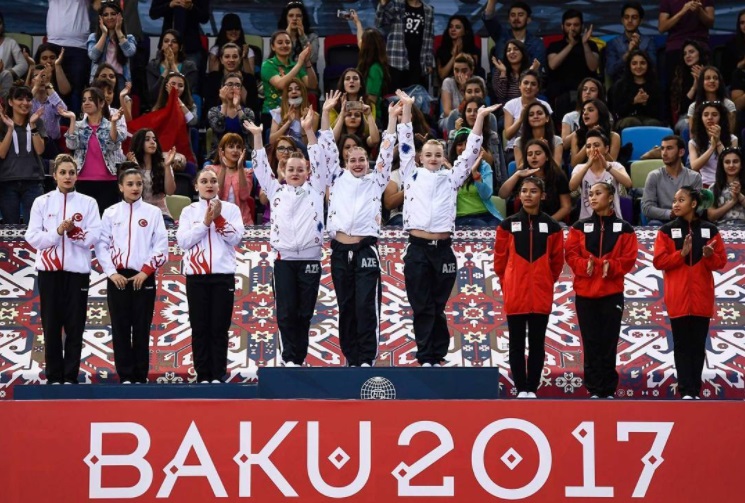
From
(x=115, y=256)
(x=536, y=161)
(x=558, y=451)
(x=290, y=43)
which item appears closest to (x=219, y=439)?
(x=558, y=451)

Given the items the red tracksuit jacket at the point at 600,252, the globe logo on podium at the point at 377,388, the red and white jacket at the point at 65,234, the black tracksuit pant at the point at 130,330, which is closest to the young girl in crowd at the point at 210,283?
the black tracksuit pant at the point at 130,330

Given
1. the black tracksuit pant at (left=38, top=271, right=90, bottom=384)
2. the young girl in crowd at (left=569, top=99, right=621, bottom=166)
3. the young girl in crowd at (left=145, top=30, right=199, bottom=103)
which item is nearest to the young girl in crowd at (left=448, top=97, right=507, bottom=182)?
the young girl in crowd at (left=569, top=99, right=621, bottom=166)

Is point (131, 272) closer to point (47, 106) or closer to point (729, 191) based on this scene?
point (47, 106)

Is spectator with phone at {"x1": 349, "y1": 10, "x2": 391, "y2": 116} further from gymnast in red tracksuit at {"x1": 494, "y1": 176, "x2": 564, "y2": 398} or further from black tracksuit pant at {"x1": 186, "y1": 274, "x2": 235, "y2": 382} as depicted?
black tracksuit pant at {"x1": 186, "y1": 274, "x2": 235, "y2": 382}

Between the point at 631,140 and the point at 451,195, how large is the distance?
11.3 ft

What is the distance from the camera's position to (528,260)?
1143 cm

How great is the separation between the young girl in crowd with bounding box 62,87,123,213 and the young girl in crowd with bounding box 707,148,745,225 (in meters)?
4.66

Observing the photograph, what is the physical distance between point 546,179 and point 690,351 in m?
2.18

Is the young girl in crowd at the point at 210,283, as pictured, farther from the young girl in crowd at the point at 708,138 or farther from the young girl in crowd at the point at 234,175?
the young girl in crowd at the point at 708,138

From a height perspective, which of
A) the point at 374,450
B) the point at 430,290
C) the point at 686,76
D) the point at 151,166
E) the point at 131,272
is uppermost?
the point at 686,76

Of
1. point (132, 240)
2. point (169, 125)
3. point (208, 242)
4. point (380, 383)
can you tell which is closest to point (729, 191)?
point (380, 383)

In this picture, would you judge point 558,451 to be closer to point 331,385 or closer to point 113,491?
point 331,385

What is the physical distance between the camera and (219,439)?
30.6ft

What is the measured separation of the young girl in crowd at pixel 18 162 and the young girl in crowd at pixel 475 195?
10.6 ft
